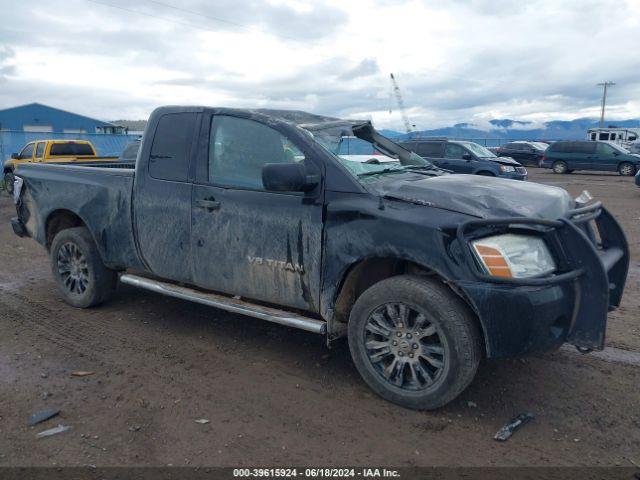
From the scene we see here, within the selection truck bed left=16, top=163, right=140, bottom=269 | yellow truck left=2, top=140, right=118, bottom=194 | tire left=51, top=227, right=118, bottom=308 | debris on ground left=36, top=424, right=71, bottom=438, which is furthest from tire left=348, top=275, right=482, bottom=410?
yellow truck left=2, top=140, right=118, bottom=194

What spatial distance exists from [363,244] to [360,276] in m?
0.40

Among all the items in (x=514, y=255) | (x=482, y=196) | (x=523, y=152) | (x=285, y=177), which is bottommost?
(x=514, y=255)

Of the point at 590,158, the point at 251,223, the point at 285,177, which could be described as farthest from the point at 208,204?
the point at 590,158

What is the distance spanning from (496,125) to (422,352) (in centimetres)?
6502

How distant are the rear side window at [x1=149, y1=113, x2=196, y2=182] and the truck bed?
1.13ft

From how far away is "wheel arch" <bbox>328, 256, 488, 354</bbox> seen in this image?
361 centimetres

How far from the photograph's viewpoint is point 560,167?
1037 inches

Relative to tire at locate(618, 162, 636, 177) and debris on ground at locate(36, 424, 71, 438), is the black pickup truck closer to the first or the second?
debris on ground at locate(36, 424, 71, 438)

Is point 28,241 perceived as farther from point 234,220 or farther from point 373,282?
point 373,282

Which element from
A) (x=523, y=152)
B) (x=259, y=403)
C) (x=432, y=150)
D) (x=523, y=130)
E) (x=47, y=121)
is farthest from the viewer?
(x=523, y=130)

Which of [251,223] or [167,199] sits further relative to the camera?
[167,199]

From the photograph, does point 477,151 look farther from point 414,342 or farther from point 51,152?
point 414,342

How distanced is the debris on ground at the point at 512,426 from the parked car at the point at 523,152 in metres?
29.5

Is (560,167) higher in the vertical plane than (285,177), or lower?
lower
